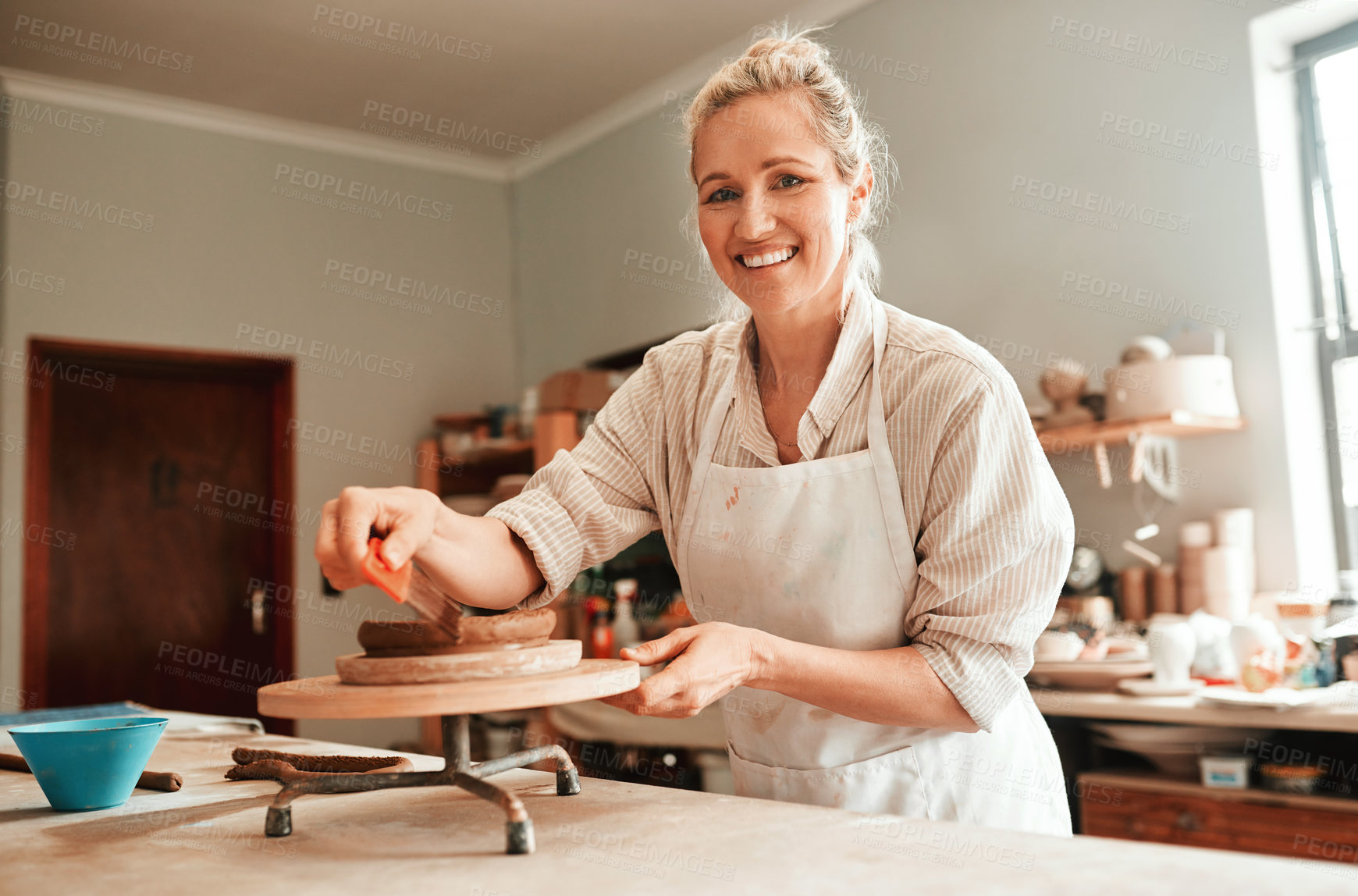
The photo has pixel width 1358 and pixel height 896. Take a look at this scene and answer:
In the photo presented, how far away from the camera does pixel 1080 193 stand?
3373 mm

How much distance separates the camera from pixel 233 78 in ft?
15.6

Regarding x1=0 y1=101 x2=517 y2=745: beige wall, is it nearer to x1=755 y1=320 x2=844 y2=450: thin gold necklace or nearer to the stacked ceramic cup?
the stacked ceramic cup

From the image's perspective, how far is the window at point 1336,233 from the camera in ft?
9.72

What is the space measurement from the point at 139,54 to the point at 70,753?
409cm

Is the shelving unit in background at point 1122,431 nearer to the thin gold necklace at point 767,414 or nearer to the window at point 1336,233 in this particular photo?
the window at point 1336,233

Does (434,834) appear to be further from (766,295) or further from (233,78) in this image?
(233,78)

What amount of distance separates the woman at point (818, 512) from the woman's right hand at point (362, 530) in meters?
0.01

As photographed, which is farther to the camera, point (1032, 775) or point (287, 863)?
point (1032, 775)

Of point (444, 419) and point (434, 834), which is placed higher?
point (444, 419)

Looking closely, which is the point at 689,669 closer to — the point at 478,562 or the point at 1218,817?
the point at 478,562

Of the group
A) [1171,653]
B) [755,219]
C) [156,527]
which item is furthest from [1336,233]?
[156,527]

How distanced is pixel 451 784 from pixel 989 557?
660mm

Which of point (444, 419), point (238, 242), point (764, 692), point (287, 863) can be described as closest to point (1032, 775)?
point (764, 692)

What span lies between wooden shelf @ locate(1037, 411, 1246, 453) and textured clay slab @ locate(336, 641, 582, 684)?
2.09m
